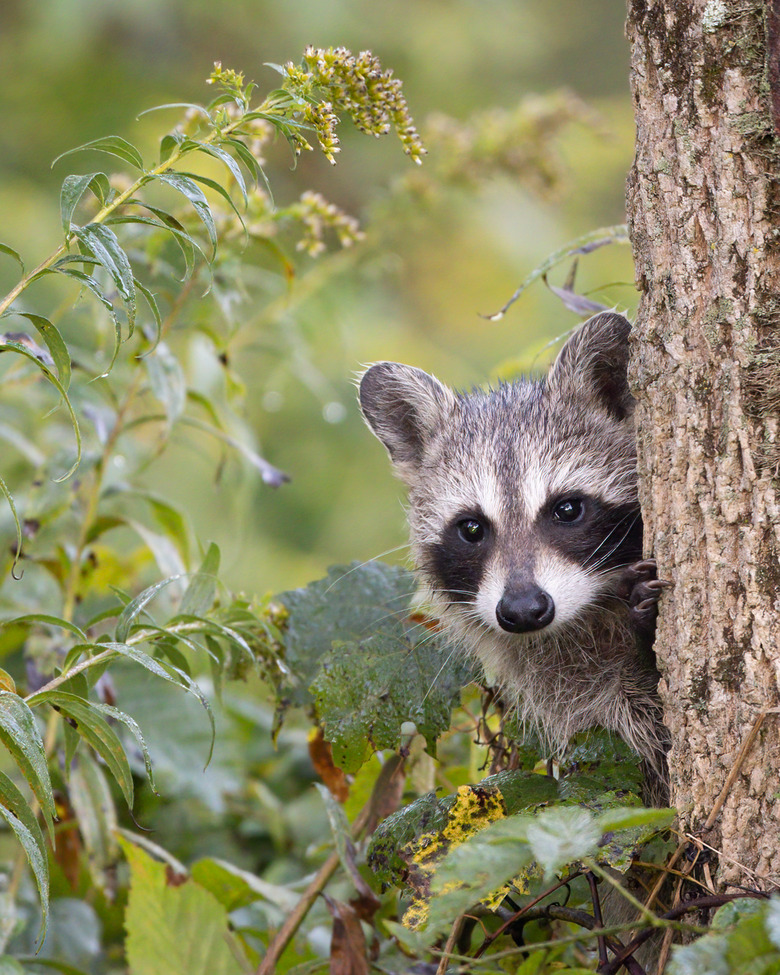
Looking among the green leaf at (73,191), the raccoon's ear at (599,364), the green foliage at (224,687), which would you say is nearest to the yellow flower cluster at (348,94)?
the green foliage at (224,687)

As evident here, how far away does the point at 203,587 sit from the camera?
9.65 ft

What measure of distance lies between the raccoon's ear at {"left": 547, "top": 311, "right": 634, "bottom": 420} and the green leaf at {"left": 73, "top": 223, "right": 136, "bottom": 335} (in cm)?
169

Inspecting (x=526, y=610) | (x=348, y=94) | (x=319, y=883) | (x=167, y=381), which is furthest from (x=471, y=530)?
(x=348, y=94)

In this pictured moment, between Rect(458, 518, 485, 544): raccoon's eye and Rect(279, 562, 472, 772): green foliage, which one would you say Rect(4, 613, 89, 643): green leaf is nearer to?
Rect(279, 562, 472, 772): green foliage

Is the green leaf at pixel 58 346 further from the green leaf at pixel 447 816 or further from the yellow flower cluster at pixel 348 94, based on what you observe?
the green leaf at pixel 447 816

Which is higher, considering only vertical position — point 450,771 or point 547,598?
point 547,598

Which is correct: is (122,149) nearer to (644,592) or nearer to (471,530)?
(644,592)

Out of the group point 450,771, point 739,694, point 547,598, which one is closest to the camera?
point 739,694

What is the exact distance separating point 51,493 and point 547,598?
6.10 feet

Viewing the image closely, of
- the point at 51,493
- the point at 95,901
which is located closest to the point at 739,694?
the point at 51,493

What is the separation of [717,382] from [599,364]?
4.19 feet

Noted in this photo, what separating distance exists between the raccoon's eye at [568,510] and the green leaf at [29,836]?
6.52 feet

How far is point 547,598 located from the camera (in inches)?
126

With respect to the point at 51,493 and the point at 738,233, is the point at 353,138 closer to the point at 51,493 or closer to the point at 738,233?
the point at 51,493
